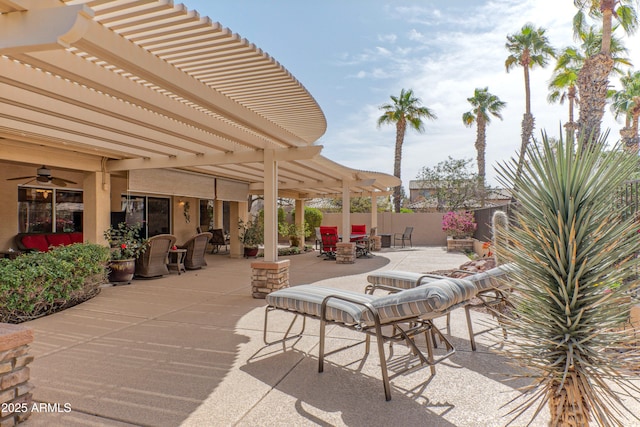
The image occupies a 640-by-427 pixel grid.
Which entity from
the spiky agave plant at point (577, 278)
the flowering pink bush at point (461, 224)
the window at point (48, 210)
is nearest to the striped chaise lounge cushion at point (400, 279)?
the spiky agave plant at point (577, 278)

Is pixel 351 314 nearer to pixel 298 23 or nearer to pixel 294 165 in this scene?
pixel 294 165

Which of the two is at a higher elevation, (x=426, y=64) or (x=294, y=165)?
(x=426, y=64)

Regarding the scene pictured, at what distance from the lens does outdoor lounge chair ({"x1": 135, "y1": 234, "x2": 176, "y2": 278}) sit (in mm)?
7836

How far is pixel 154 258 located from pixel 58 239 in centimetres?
319

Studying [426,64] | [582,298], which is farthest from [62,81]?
[426,64]

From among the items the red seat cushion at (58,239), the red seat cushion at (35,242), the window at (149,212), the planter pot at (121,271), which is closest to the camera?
the planter pot at (121,271)

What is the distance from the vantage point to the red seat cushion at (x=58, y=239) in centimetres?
897

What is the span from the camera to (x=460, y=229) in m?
14.7

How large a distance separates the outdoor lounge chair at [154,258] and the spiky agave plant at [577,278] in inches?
293

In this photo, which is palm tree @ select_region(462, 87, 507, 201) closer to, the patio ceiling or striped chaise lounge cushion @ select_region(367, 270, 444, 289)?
the patio ceiling

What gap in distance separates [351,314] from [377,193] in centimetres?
1317

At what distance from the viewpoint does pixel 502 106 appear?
2041cm

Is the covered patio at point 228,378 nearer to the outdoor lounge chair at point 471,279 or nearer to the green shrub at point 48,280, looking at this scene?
the green shrub at point 48,280

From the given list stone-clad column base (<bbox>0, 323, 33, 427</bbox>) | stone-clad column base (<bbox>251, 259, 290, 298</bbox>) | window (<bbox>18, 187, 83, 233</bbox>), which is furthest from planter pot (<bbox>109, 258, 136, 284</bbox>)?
stone-clad column base (<bbox>0, 323, 33, 427</bbox>)
